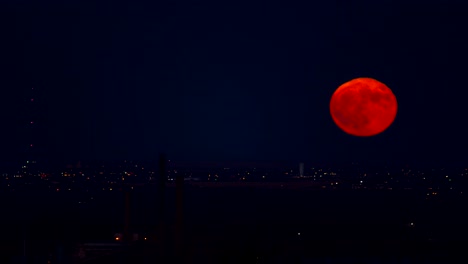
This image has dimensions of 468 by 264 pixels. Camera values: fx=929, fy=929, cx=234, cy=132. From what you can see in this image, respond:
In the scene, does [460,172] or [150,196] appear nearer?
[150,196]

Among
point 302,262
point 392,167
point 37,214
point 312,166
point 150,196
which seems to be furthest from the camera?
point 312,166

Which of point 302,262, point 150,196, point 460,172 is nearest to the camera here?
point 302,262

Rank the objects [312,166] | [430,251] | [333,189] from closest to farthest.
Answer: [430,251] → [333,189] → [312,166]

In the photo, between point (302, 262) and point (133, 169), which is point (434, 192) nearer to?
point (133, 169)

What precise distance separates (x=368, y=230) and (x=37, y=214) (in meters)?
38.8

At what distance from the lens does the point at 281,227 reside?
85312mm

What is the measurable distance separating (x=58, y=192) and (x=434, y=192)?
54559 mm

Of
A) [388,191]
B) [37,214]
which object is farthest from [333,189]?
[37,214]

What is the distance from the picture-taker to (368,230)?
83.0 m

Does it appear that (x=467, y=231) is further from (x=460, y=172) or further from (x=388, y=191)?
(x=460, y=172)

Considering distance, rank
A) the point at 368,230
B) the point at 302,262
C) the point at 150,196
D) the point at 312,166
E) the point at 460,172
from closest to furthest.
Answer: the point at 302,262
the point at 368,230
the point at 150,196
the point at 460,172
the point at 312,166

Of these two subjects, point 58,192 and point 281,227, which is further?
point 58,192

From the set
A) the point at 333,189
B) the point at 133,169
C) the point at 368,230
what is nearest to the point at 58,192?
the point at 133,169

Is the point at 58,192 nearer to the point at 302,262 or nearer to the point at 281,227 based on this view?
the point at 281,227
